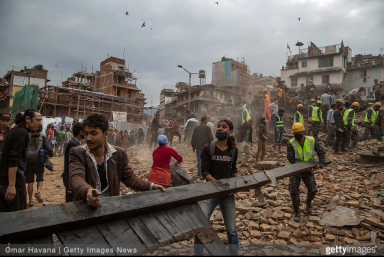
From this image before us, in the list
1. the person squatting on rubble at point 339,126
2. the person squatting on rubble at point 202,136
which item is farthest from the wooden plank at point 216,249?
the person squatting on rubble at point 339,126

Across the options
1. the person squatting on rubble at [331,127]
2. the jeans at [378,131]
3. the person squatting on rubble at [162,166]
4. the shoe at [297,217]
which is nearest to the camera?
the shoe at [297,217]

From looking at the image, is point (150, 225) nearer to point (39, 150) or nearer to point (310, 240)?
point (310, 240)

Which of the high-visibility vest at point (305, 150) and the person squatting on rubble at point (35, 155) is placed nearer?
the high-visibility vest at point (305, 150)

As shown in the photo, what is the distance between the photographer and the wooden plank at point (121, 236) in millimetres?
1660

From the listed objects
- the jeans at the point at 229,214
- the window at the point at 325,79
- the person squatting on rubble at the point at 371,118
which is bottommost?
the jeans at the point at 229,214

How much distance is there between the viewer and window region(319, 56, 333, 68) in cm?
3454

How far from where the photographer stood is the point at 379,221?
423cm

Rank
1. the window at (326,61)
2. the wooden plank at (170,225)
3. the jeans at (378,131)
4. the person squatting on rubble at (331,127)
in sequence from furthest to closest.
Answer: the window at (326,61) < the jeans at (378,131) < the person squatting on rubble at (331,127) < the wooden plank at (170,225)

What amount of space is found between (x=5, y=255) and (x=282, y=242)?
3.79 m

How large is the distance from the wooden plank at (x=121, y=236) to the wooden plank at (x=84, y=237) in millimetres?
33

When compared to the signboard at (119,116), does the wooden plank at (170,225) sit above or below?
below

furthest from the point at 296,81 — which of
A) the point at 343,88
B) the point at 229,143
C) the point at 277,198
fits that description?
the point at 229,143

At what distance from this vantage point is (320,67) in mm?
35500

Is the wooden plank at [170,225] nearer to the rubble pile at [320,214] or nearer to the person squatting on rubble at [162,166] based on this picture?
the rubble pile at [320,214]
